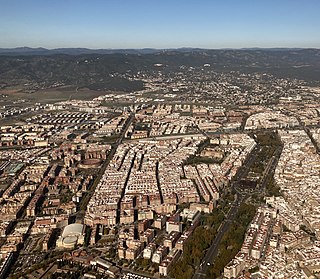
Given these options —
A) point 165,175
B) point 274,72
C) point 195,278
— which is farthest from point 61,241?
point 274,72

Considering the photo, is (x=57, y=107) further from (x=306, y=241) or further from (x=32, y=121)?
(x=306, y=241)

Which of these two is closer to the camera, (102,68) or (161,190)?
(161,190)

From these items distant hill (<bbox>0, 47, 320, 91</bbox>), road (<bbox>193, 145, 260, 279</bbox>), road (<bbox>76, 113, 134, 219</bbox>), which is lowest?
distant hill (<bbox>0, 47, 320, 91</bbox>)

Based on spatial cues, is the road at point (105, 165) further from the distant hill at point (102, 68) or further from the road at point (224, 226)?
the distant hill at point (102, 68)

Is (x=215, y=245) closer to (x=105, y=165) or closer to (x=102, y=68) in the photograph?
(x=105, y=165)

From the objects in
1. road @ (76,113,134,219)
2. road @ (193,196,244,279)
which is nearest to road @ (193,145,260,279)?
road @ (193,196,244,279)

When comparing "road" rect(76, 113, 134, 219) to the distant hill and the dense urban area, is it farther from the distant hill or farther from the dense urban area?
the distant hill

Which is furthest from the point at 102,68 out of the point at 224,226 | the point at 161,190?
the point at 224,226

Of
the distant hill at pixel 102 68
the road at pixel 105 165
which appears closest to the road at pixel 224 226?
the road at pixel 105 165

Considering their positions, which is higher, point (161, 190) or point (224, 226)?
point (224, 226)
